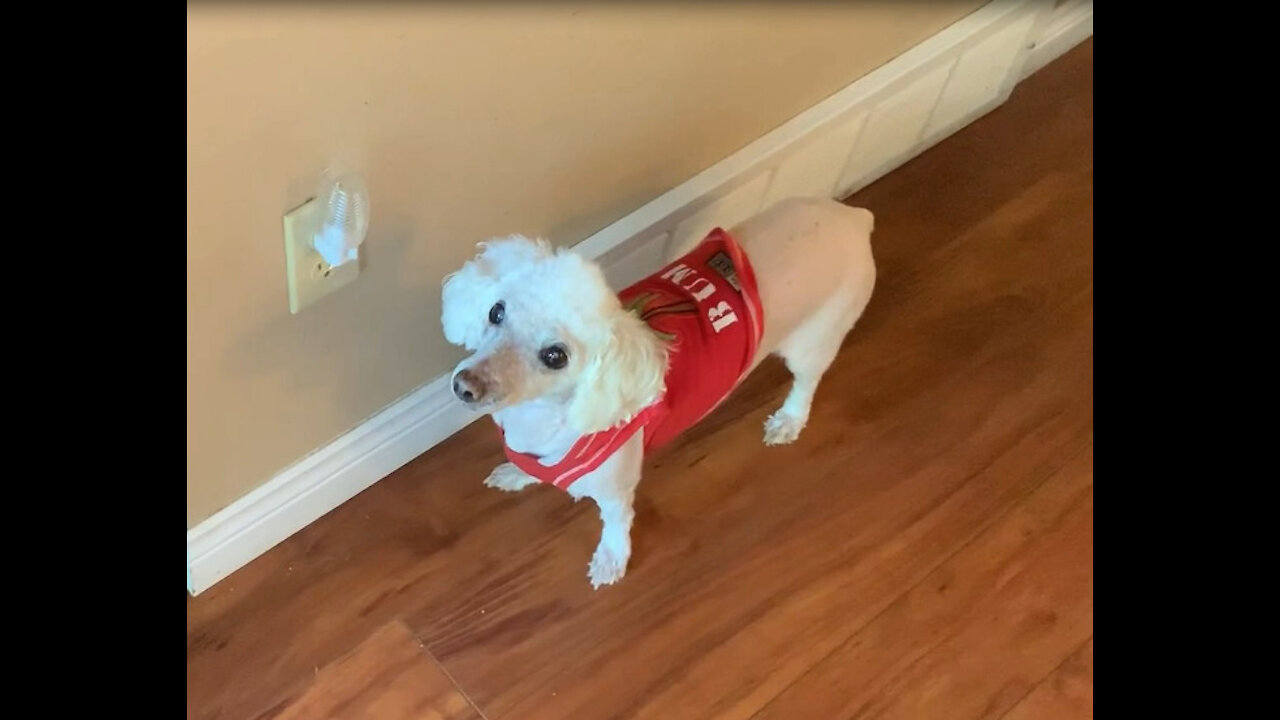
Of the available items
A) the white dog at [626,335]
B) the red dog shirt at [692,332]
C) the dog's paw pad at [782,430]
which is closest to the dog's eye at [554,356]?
the white dog at [626,335]

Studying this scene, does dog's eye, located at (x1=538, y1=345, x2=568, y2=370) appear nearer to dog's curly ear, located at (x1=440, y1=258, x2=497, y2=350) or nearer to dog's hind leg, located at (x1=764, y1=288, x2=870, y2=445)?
dog's curly ear, located at (x1=440, y1=258, x2=497, y2=350)

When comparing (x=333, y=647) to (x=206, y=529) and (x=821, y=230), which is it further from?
(x=821, y=230)

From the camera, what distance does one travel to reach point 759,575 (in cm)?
137

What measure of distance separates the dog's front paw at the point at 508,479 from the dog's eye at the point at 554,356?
0.42 meters

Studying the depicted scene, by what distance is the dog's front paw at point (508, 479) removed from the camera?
139cm

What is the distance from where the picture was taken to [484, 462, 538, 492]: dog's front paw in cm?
139

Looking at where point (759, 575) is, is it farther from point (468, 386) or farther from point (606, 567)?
point (468, 386)

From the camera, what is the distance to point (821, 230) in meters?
1.23

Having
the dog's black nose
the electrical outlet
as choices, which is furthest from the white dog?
the electrical outlet

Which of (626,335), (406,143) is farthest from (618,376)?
(406,143)

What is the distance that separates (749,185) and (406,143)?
62 centimetres

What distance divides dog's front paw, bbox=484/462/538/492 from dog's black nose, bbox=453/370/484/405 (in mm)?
428
